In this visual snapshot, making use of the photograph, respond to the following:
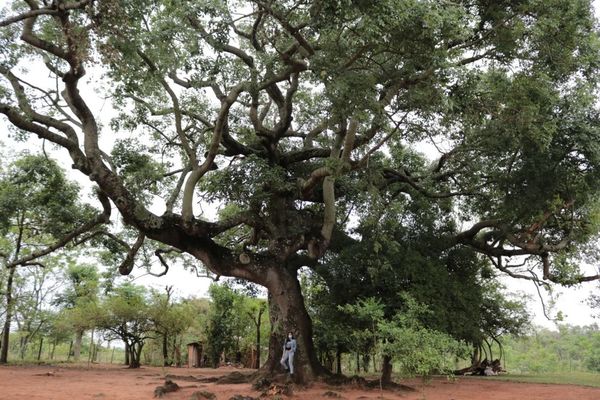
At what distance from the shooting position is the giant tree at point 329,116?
7.95 metres

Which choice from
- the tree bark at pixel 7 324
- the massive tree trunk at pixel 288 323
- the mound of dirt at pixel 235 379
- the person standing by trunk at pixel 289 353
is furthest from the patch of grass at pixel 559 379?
the tree bark at pixel 7 324

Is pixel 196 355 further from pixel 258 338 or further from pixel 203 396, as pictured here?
pixel 203 396

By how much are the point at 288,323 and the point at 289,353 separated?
0.86 m

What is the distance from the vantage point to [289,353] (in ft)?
38.7

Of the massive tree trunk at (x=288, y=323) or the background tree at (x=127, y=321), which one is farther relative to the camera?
the background tree at (x=127, y=321)

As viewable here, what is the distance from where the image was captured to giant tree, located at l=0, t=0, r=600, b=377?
7953 millimetres

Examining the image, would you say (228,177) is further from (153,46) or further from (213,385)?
(213,385)

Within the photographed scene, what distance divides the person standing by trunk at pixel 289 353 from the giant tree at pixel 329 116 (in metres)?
0.36

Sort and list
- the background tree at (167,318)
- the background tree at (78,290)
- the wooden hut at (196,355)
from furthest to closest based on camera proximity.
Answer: the wooden hut at (196,355) → the background tree at (78,290) → the background tree at (167,318)

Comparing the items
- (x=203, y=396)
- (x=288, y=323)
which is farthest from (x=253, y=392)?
(x=288, y=323)

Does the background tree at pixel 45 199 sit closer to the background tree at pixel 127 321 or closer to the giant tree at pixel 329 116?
the giant tree at pixel 329 116

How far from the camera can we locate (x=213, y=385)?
12586 millimetres

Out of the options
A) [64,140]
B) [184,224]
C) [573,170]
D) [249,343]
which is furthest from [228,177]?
[249,343]

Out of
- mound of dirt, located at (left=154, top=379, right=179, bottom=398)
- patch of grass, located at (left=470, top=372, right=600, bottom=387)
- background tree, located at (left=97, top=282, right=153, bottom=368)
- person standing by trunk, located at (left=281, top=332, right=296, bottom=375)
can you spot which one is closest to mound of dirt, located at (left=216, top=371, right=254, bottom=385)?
person standing by trunk, located at (left=281, top=332, right=296, bottom=375)
